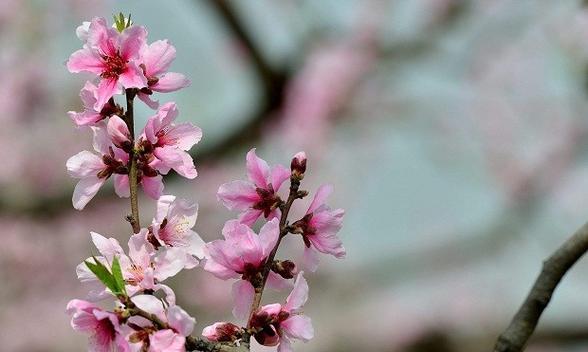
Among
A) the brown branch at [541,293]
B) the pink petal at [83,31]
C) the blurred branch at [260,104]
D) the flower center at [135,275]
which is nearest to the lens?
the flower center at [135,275]

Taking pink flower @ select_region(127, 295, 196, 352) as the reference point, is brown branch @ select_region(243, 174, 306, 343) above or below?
above

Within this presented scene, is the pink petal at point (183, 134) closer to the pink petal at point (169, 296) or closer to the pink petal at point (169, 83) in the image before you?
the pink petal at point (169, 83)

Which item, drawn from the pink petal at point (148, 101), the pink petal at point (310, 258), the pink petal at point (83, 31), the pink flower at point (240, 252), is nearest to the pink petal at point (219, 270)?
the pink flower at point (240, 252)

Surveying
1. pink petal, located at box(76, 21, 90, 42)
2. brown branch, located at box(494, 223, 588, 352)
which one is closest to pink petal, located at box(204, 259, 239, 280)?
pink petal, located at box(76, 21, 90, 42)

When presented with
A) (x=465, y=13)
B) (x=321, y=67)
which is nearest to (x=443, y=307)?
(x=321, y=67)

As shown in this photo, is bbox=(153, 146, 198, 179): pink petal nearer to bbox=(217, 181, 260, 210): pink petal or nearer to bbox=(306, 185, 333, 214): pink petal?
bbox=(217, 181, 260, 210): pink petal

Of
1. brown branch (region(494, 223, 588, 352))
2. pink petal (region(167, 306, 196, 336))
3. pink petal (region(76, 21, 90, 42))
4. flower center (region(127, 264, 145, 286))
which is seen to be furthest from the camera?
brown branch (region(494, 223, 588, 352))
